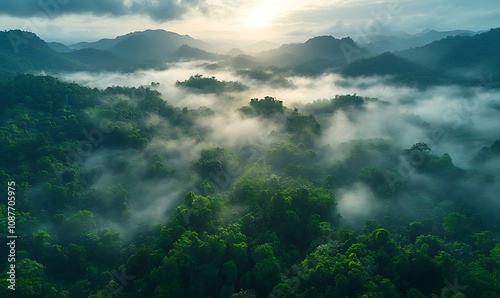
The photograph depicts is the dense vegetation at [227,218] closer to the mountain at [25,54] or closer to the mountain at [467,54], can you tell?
the mountain at [25,54]

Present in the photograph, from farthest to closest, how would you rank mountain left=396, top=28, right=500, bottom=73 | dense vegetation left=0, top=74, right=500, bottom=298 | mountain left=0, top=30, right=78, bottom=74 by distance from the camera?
1. mountain left=0, top=30, right=78, bottom=74
2. mountain left=396, top=28, right=500, bottom=73
3. dense vegetation left=0, top=74, right=500, bottom=298

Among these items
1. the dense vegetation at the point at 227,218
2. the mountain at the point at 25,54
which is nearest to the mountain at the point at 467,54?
the dense vegetation at the point at 227,218

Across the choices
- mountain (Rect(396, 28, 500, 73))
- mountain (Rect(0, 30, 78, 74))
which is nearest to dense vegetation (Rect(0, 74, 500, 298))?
mountain (Rect(0, 30, 78, 74))

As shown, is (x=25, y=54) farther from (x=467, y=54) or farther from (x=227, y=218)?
(x=467, y=54)

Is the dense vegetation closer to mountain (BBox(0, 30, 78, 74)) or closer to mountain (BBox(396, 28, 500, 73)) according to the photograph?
mountain (BBox(0, 30, 78, 74))

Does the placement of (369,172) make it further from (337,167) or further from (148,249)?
(148,249)
